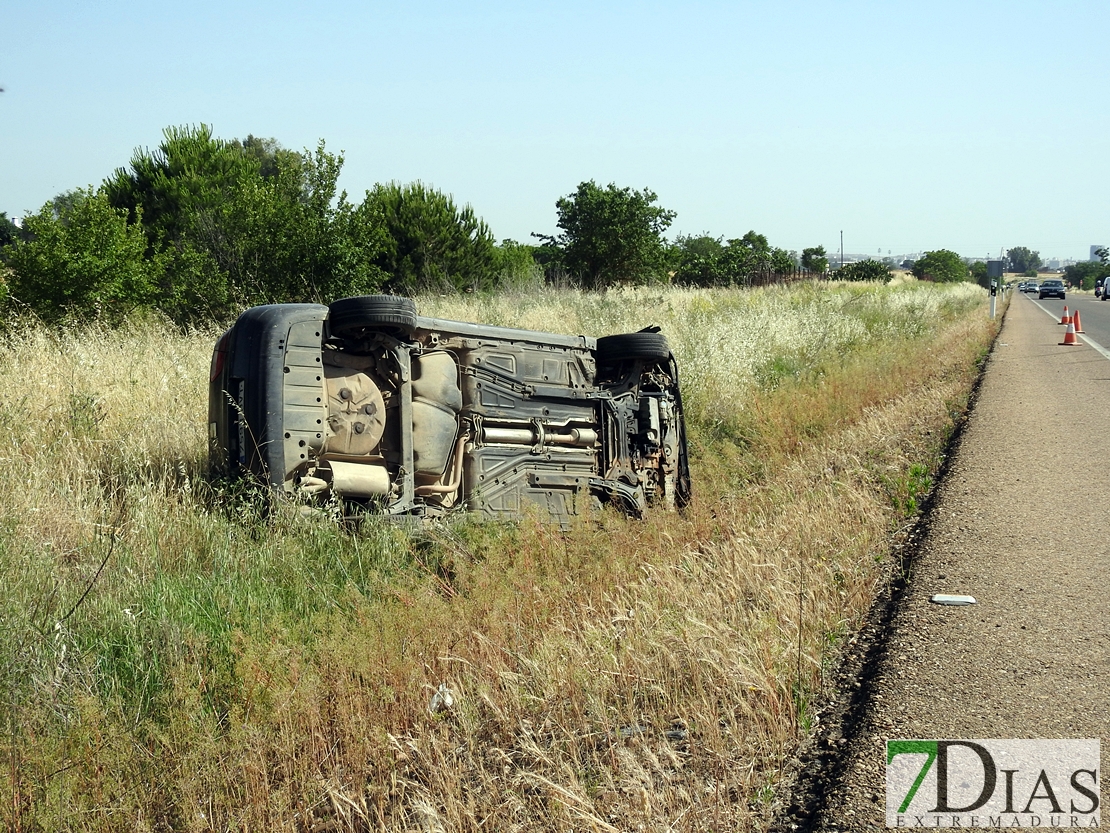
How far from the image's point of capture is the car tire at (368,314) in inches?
225

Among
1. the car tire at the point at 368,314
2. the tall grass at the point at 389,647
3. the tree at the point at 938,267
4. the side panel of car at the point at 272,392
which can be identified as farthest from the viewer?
the tree at the point at 938,267

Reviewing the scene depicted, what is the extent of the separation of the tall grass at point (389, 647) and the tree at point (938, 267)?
85.4 metres

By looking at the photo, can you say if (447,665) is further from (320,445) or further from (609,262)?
(609,262)

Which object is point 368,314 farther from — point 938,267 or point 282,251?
point 938,267

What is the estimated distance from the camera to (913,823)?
9.65 ft

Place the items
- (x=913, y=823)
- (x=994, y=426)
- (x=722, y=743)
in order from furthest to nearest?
(x=994, y=426) < (x=722, y=743) < (x=913, y=823)

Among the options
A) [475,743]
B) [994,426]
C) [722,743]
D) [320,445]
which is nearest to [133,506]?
[320,445]

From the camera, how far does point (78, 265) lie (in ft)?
47.2

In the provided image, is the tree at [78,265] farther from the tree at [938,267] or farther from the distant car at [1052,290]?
the tree at [938,267]

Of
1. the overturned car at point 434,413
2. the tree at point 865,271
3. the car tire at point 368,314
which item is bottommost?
the overturned car at point 434,413

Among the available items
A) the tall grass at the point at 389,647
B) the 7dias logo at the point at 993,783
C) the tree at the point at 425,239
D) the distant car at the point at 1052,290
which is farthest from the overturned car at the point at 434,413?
the distant car at the point at 1052,290

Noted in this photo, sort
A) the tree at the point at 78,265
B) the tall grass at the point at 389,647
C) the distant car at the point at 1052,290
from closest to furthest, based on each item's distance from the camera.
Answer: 1. the tall grass at the point at 389,647
2. the tree at the point at 78,265
3. the distant car at the point at 1052,290

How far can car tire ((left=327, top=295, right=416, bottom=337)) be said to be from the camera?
18.8 ft

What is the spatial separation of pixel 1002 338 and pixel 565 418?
67.3ft
